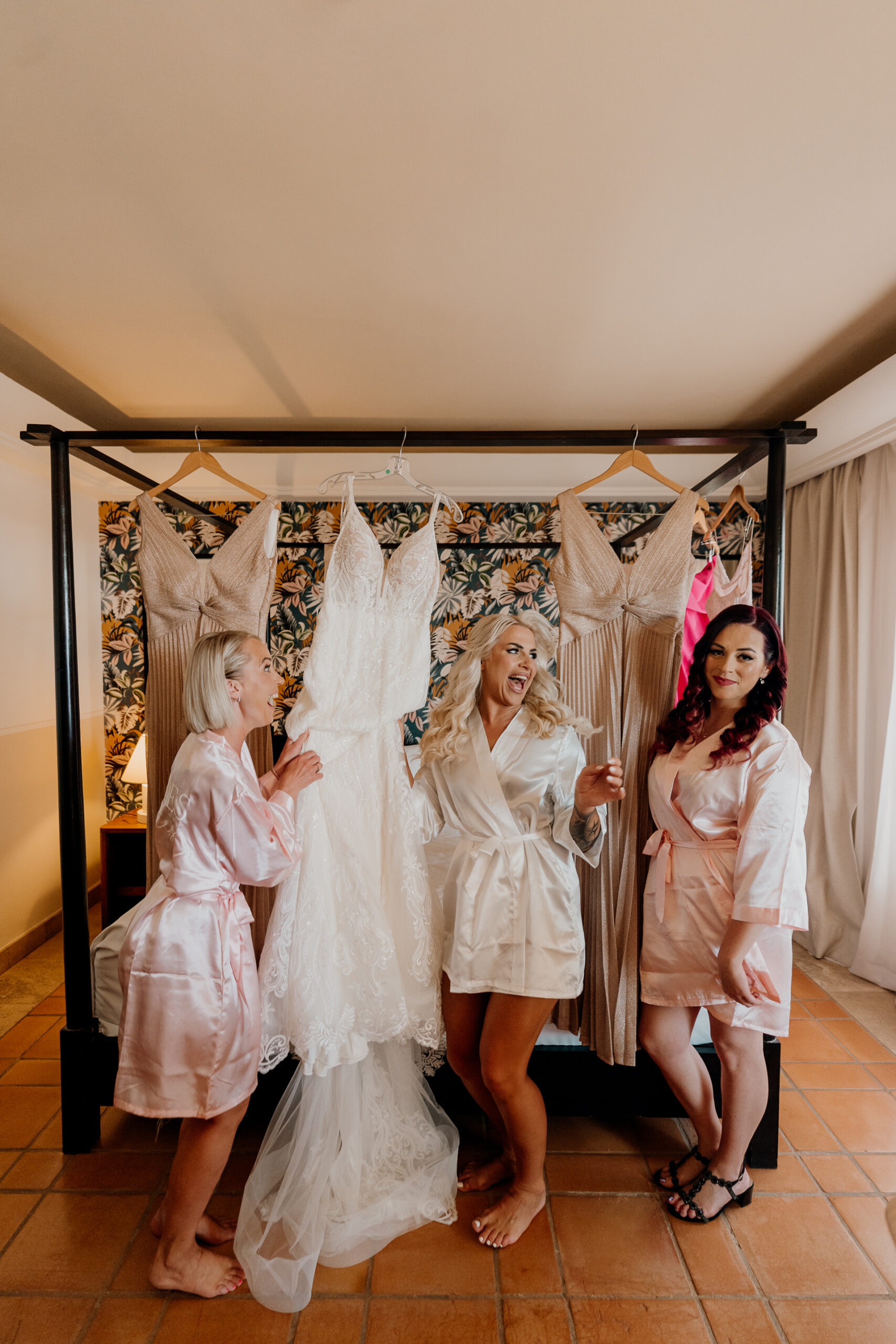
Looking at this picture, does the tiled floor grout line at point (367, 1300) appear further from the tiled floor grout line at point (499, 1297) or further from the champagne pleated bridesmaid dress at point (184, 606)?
the champagne pleated bridesmaid dress at point (184, 606)

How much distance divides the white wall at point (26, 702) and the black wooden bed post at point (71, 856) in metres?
1.46

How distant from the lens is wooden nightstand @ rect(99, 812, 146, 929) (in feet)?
12.7

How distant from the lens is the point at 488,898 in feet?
6.36

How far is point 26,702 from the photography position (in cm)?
377

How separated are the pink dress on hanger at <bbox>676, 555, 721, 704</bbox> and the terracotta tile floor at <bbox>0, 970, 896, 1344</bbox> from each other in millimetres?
Result: 1510

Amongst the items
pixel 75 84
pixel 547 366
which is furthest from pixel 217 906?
pixel 547 366

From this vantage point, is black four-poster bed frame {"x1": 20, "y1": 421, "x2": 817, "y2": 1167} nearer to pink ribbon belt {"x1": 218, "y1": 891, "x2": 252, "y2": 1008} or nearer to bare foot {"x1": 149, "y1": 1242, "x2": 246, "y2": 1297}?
bare foot {"x1": 149, "y1": 1242, "x2": 246, "y2": 1297}

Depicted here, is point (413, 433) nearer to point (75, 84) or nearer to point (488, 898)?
point (75, 84)

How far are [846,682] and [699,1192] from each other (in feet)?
8.41

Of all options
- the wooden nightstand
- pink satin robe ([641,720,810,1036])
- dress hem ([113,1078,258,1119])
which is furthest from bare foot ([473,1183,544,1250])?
the wooden nightstand

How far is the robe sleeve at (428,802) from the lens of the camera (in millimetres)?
2020

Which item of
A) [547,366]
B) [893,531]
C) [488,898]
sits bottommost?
[488,898]

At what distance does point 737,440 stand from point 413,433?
1.01 meters

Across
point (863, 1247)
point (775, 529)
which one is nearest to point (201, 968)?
point (863, 1247)
